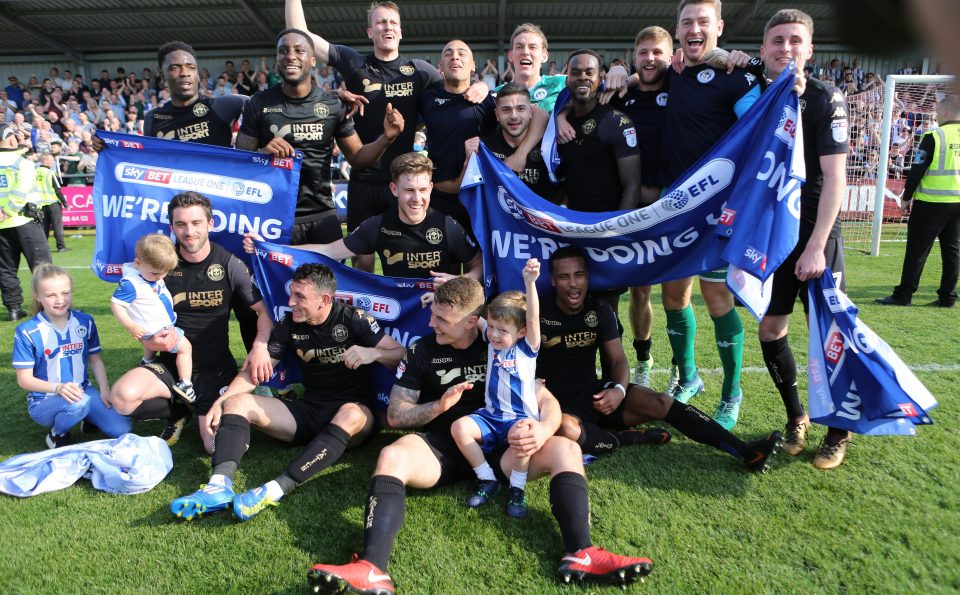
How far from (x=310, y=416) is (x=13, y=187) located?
6786 mm

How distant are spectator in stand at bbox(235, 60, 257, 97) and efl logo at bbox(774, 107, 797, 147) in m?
23.9

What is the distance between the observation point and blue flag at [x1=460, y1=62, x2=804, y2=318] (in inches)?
155

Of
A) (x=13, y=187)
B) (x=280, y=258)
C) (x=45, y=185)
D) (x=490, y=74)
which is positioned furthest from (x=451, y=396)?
(x=490, y=74)

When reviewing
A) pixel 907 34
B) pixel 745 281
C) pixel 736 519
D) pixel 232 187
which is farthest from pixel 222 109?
pixel 907 34

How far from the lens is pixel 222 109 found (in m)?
5.83

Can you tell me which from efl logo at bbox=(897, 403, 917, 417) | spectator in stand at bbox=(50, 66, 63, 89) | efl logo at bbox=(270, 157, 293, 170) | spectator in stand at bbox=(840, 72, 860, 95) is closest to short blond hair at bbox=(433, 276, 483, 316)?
efl logo at bbox=(270, 157, 293, 170)

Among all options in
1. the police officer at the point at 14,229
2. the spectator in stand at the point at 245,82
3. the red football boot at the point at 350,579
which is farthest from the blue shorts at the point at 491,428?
the spectator in stand at the point at 245,82

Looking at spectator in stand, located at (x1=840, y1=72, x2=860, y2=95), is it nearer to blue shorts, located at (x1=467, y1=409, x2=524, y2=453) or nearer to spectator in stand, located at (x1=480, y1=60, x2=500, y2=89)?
spectator in stand, located at (x1=480, y1=60, x2=500, y2=89)

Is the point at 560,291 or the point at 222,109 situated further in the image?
the point at 222,109

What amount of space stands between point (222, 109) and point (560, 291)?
361 centimetres

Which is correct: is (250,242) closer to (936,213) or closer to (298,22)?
(298,22)

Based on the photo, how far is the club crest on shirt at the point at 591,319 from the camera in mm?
4453

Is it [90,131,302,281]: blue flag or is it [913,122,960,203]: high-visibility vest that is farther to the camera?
[913,122,960,203]: high-visibility vest

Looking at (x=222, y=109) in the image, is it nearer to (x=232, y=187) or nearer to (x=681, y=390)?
(x=232, y=187)
